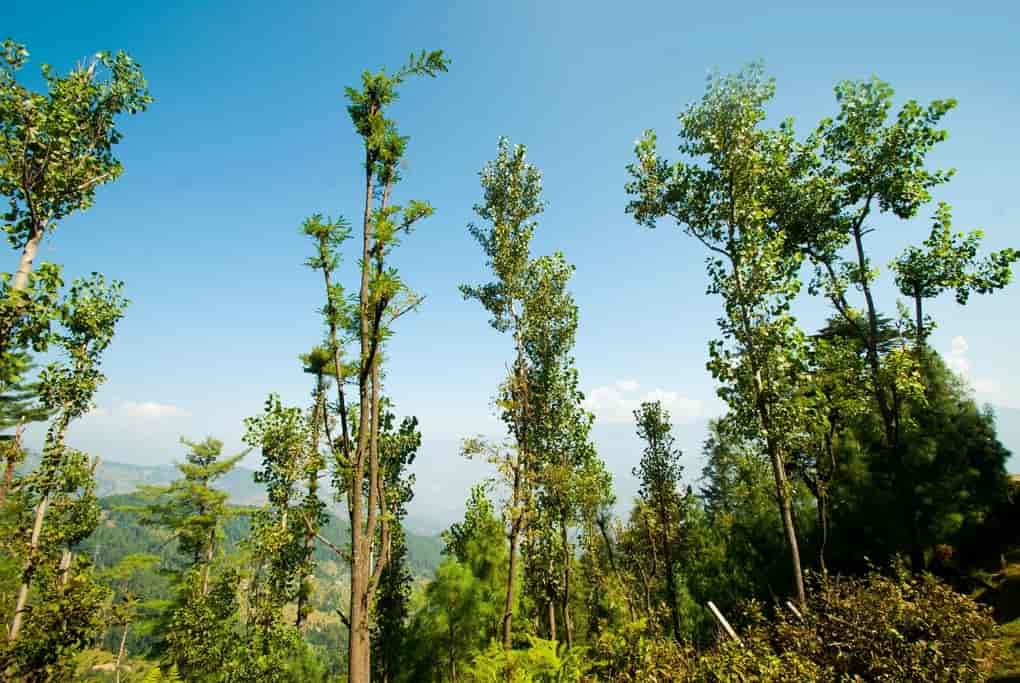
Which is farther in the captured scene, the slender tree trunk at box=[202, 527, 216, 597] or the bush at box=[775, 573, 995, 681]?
the slender tree trunk at box=[202, 527, 216, 597]

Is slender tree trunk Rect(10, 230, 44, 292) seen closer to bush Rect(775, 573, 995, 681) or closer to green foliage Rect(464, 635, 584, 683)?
green foliage Rect(464, 635, 584, 683)

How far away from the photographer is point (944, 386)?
23578mm

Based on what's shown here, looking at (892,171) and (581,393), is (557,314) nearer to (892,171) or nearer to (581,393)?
(581,393)

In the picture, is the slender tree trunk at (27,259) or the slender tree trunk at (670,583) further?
the slender tree trunk at (670,583)

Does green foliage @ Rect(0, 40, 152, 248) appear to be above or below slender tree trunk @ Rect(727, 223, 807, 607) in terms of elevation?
above

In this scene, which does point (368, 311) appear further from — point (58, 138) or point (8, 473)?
point (8, 473)

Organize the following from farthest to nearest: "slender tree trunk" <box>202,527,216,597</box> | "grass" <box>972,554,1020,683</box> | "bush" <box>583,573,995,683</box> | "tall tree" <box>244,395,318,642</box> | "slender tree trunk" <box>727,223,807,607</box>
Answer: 1. "slender tree trunk" <box>202,527,216,597</box>
2. "tall tree" <box>244,395,318,642</box>
3. "slender tree trunk" <box>727,223,807,607</box>
4. "grass" <box>972,554,1020,683</box>
5. "bush" <box>583,573,995,683</box>

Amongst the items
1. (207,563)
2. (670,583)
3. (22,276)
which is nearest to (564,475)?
(22,276)

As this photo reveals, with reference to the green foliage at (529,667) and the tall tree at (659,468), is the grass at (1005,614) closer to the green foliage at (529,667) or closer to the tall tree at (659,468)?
the green foliage at (529,667)

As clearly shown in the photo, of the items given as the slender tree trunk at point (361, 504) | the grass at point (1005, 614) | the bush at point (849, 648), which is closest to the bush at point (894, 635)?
the bush at point (849, 648)

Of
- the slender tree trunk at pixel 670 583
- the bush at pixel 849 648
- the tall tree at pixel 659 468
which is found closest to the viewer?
the bush at pixel 849 648

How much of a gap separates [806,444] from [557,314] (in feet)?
33.2

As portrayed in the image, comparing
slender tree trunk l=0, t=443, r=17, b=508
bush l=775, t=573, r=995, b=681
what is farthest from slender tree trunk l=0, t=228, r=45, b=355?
bush l=775, t=573, r=995, b=681

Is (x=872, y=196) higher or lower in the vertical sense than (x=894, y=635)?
higher
